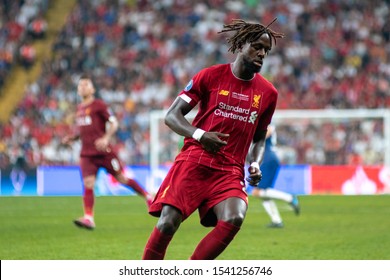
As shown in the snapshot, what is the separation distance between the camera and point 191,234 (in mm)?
14188

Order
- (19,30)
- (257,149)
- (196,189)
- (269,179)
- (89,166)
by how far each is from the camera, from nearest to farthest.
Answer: (196,189) → (257,149) → (89,166) → (269,179) → (19,30)

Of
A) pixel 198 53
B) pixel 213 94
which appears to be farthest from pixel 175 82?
pixel 213 94

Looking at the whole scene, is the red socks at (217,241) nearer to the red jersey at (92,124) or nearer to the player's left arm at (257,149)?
the player's left arm at (257,149)

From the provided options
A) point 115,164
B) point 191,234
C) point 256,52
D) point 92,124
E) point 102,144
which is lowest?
point 191,234

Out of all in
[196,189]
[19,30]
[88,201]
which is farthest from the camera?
[19,30]

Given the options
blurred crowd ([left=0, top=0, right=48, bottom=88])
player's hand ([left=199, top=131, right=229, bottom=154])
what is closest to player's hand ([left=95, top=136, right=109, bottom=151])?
player's hand ([left=199, top=131, right=229, bottom=154])

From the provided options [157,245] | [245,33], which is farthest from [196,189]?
[245,33]

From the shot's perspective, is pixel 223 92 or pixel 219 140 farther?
pixel 223 92

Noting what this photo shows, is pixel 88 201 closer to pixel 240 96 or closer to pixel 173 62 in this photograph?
pixel 240 96

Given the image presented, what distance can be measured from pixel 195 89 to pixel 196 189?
835 millimetres

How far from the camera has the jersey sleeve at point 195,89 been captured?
7.69 meters

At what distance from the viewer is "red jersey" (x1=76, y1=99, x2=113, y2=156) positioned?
14.7 m

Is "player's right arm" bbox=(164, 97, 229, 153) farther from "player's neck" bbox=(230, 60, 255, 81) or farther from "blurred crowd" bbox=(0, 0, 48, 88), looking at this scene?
"blurred crowd" bbox=(0, 0, 48, 88)
